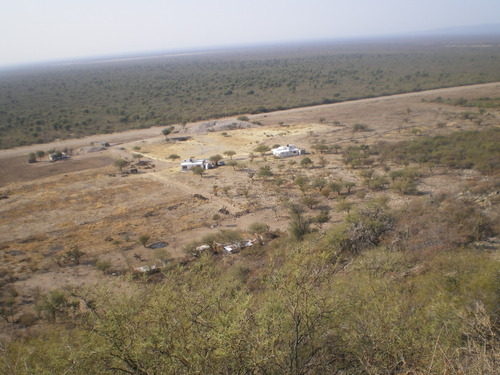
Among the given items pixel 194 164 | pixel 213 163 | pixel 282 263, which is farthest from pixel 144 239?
pixel 213 163

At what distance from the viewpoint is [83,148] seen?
47.1 meters

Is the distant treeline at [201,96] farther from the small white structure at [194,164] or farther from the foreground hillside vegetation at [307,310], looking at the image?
the foreground hillside vegetation at [307,310]

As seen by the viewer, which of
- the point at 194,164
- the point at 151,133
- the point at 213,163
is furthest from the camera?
the point at 151,133

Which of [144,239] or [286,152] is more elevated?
[144,239]

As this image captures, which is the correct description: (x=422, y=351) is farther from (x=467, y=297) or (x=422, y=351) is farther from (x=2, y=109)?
(x=2, y=109)

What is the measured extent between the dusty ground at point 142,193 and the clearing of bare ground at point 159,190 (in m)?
0.10

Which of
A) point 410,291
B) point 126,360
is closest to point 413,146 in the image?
point 410,291

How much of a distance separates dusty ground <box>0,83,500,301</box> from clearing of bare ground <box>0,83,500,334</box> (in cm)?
10

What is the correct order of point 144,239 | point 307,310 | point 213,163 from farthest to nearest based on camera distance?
point 213,163, point 144,239, point 307,310

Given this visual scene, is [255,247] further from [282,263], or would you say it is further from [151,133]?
[151,133]

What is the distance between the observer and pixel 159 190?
3127 cm

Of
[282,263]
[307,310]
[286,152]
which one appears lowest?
[286,152]

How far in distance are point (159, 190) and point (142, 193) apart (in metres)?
1.44

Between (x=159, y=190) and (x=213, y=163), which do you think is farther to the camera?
(x=213, y=163)
